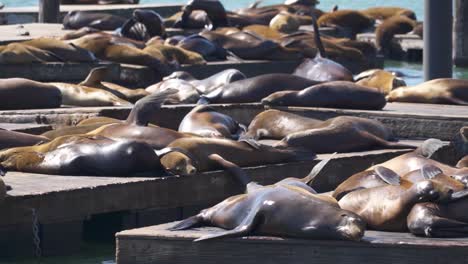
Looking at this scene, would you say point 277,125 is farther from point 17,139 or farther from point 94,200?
point 94,200

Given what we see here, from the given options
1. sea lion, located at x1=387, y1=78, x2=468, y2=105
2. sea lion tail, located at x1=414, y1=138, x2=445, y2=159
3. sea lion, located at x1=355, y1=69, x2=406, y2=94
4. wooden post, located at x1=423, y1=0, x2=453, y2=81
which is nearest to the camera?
sea lion tail, located at x1=414, y1=138, x2=445, y2=159

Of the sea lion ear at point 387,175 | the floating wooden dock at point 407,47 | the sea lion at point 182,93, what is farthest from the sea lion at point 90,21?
the sea lion ear at point 387,175

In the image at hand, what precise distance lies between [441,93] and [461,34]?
10788 millimetres

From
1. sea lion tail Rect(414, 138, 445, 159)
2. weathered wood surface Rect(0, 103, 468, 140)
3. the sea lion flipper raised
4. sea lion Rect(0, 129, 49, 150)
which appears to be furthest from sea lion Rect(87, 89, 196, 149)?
sea lion tail Rect(414, 138, 445, 159)

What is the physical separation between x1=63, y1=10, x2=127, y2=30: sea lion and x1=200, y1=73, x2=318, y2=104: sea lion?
8.15 meters

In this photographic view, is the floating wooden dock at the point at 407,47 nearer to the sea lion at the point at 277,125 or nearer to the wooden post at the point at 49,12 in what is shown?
the wooden post at the point at 49,12

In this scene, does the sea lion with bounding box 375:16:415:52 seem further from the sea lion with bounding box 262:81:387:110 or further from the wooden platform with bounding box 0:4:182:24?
the sea lion with bounding box 262:81:387:110

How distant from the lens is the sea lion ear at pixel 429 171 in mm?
7004

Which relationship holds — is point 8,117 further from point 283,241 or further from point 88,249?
point 283,241

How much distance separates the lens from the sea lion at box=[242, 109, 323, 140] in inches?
405

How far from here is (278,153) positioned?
9430mm

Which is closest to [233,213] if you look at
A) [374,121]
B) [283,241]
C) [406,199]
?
[283,241]

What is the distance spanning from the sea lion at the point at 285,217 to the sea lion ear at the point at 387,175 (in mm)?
485

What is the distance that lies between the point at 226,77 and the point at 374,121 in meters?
2.56
